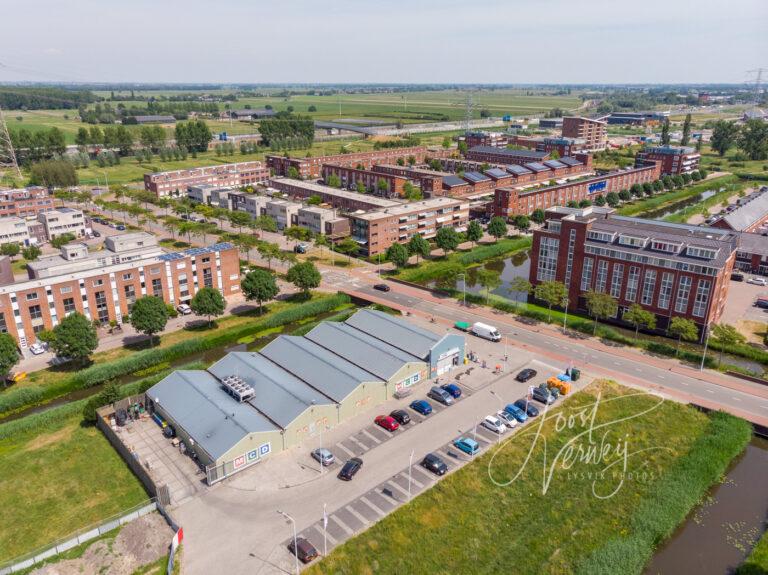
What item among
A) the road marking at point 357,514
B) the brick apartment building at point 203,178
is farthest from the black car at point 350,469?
the brick apartment building at point 203,178

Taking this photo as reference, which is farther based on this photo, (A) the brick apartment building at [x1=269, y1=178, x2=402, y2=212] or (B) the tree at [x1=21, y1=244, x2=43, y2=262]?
(A) the brick apartment building at [x1=269, y1=178, x2=402, y2=212]

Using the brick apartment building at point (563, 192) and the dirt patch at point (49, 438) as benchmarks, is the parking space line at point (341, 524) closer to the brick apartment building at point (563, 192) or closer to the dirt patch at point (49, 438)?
the dirt patch at point (49, 438)

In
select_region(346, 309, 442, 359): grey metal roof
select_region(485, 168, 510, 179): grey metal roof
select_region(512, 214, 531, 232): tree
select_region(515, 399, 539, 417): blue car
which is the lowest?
select_region(515, 399, 539, 417): blue car

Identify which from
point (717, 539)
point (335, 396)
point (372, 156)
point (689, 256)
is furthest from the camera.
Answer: point (372, 156)

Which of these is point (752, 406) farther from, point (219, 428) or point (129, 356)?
point (129, 356)

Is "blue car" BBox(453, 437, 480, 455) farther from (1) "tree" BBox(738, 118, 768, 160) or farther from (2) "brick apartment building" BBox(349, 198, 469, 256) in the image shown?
(1) "tree" BBox(738, 118, 768, 160)

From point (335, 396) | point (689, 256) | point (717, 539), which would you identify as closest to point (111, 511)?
point (335, 396)

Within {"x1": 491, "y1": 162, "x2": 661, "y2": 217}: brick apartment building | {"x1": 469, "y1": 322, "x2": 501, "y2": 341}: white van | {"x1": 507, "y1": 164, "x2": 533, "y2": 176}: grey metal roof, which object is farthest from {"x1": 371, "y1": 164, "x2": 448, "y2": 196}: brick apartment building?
{"x1": 469, "y1": 322, "x2": 501, "y2": 341}: white van
